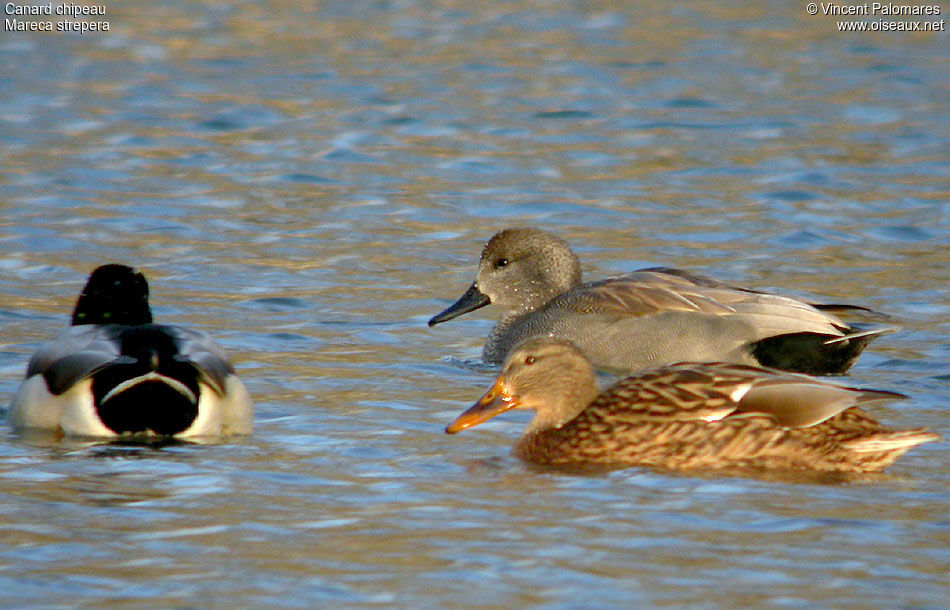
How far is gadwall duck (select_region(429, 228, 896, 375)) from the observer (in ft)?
30.7

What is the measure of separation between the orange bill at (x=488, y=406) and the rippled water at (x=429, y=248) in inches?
5.1

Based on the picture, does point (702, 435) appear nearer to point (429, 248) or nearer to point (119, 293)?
point (119, 293)

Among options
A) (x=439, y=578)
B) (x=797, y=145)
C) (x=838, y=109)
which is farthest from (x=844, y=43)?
(x=439, y=578)

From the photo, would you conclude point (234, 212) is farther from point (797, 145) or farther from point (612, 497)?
point (612, 497)

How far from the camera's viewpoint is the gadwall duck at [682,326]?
9344 mm

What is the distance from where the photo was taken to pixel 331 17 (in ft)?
68.7

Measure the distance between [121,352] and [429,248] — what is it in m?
5.22

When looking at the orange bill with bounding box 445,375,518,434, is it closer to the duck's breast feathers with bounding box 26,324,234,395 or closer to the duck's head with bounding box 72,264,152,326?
the duck's breast feathers with bounding box 26,324,234,395

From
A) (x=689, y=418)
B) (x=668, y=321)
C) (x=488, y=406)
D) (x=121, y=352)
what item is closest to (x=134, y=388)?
(x=121, y=352)

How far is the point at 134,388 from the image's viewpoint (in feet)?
24.0

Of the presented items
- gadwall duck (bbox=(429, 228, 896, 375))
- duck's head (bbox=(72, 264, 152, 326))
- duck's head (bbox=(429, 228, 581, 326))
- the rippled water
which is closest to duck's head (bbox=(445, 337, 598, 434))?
the rippled water

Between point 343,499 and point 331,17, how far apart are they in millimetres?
15096

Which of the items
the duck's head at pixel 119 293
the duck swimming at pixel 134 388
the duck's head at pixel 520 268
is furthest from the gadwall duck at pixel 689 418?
the duck's head at pixel 520 268

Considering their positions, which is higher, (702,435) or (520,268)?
(520,268)
